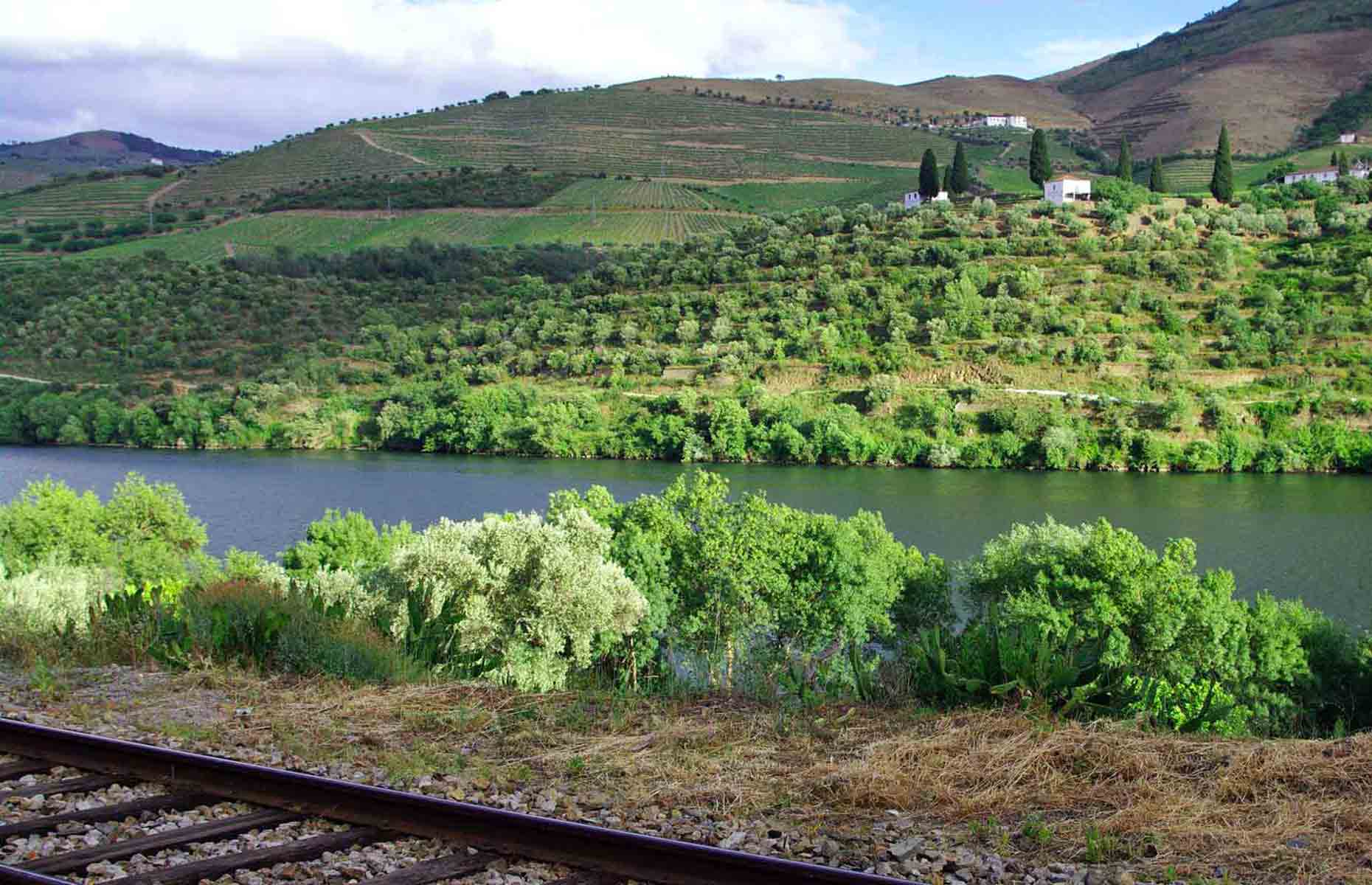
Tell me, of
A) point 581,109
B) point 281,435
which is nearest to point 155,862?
point 281,435

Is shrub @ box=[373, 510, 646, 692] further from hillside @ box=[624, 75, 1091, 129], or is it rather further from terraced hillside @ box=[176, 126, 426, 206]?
hillside @ box=[624, 75, 1091, 129]

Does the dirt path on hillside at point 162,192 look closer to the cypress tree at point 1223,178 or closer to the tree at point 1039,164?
the tree at point 1039,164

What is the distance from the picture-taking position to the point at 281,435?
53000 mm

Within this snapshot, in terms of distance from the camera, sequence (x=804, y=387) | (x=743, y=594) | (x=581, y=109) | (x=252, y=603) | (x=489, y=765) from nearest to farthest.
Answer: (x=489, y=765) → (x=252, y=603) → (x=743, y=594) → (x=804, y=387) → (x=581, y=109)

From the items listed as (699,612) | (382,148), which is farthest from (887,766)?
(382,148)

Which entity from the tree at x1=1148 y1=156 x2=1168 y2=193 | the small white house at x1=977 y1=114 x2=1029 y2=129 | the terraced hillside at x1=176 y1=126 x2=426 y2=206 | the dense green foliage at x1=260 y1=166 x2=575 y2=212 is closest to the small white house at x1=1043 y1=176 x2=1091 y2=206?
the tree at x1=1148 y1=156 x2=1168 y2=193

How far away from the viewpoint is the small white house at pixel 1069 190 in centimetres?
6359

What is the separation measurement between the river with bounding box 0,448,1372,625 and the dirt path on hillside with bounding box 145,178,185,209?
160 feet

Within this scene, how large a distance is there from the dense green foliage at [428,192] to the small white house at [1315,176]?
2132 inches

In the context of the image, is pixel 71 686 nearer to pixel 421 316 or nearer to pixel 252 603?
pixel 252 603

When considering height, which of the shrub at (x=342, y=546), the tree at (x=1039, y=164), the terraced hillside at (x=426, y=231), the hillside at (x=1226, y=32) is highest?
the hillside at (x=1226, y=32)

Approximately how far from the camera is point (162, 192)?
9712cm

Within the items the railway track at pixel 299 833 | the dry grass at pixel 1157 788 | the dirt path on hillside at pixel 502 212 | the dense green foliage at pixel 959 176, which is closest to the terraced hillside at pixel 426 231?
the dirt path on hillside at pixel 502 212

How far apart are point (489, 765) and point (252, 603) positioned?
3.28 meters
